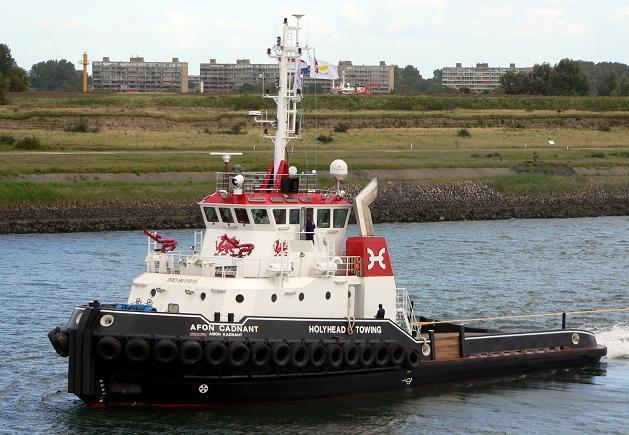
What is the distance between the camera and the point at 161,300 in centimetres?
2014

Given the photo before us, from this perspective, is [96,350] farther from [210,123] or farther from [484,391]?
[210,123]

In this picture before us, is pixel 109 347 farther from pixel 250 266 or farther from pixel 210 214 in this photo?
pixel 210 214

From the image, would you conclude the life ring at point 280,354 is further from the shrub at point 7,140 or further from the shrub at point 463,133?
the shrub at point 463,133

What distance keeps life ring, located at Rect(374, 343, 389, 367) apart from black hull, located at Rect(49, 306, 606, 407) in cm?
5

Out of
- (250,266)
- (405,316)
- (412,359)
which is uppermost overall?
(250,266)

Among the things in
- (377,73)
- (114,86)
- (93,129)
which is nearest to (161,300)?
(93,129)

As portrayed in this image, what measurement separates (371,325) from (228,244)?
9.19 feet

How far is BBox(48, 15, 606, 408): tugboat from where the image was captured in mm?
18828

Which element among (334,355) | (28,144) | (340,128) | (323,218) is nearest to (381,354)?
(334,355)

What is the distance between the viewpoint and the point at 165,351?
18656 millimetres

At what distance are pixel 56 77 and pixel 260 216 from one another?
496 feet

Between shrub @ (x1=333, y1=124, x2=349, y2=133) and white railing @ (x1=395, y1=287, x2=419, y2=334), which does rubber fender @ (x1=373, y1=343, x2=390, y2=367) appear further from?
shrub @ (x1=333, y1=124, x2=349, y2=133)

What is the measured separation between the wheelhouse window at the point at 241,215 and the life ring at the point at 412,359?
3.65 meters

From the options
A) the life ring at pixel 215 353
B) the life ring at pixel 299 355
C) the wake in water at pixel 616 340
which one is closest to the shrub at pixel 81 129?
the wake in water at pixel 616 340
